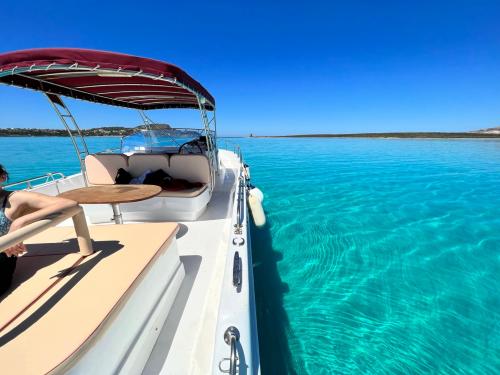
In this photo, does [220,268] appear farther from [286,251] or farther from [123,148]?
[123,148]

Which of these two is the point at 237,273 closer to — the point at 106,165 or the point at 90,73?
the point at 90,73

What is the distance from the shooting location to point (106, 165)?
423 cm

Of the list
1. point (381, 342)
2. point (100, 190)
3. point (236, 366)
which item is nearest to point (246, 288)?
point (236, 366)

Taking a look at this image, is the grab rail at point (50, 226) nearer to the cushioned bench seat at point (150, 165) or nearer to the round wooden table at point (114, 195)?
the round wooden table at point (114, 195)

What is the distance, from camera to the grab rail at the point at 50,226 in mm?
955

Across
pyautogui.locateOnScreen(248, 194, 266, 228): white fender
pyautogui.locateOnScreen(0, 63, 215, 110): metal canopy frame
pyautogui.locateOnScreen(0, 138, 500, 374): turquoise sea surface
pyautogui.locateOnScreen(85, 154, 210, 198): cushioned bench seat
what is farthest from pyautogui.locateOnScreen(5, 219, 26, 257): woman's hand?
pyautogui.locateOnScreen(248, 194, 266, 228): white fender

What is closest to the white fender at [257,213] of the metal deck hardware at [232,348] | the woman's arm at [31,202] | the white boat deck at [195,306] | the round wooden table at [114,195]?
the white boat deck at [195,306]

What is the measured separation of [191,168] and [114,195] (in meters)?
1.58

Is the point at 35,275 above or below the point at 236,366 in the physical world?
above

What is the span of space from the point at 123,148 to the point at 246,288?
22.1ft

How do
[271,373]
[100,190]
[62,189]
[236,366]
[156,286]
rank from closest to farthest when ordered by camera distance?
1. [236,366]
2. [156,286]
3. [271,373]
4. [100,190]
5. [62,189]

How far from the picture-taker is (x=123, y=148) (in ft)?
22.5

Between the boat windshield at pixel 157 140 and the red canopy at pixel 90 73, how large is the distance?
6.04 ft

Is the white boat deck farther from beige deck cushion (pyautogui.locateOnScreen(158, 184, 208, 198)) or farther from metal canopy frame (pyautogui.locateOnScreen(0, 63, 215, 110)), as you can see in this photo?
metal canopy frame (pyautogui.locateOnScreen(0, 63, 215, 110))
